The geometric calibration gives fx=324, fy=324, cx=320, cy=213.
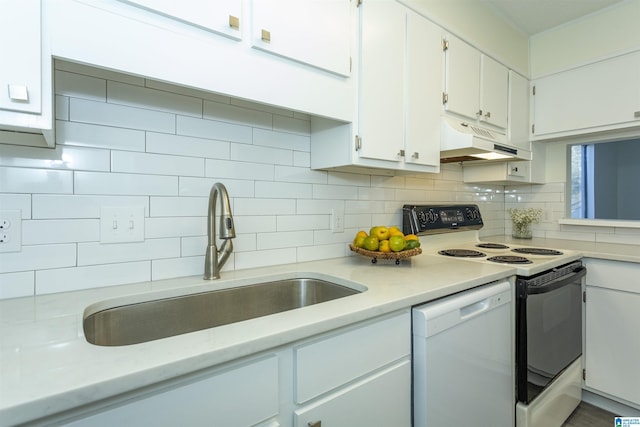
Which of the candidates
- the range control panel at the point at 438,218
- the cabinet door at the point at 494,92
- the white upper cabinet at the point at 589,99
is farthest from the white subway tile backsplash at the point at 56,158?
the white upper cabinet at the point at 589,99

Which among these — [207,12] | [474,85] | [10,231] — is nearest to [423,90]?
[474,85]

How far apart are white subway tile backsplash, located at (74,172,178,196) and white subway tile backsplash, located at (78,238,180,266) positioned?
0.58ft

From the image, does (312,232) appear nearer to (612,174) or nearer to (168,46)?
(168,46)

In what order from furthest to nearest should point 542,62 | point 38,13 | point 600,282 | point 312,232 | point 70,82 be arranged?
1. point 542,62
2. point 600,282
3. point 312,232
4. point 70,82
5. point 38,13

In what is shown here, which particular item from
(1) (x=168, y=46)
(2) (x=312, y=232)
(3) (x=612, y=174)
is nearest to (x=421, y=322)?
(2) (x=312, y=232)

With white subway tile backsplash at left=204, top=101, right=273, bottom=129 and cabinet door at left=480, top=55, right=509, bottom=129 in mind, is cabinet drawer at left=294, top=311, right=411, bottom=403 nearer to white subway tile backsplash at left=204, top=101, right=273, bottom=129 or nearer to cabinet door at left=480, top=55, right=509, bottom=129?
white subway tile backsplash at left=204, top=101, right=273, bottom=129

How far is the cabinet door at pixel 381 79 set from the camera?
1.43 metres

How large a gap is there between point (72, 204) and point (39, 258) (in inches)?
7.4

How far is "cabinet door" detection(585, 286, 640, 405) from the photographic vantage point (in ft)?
6.14

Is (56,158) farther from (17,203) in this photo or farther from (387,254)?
(387,254)

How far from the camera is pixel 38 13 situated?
0.76 meters

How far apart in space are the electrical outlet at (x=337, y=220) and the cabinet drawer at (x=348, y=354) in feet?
2.38

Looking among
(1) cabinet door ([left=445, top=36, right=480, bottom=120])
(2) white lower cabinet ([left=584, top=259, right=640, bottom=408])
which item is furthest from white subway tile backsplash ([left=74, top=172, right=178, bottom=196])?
(2) white lower cabinet ([left=584, top=259, right=640, bottom=408])

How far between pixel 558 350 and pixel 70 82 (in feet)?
8.20
